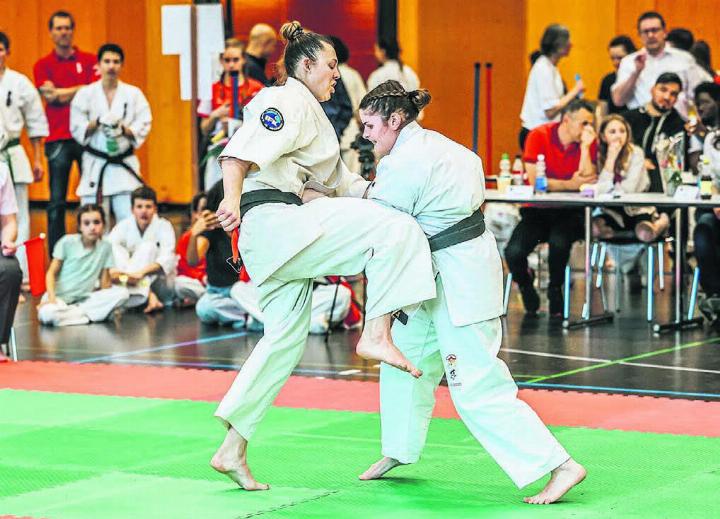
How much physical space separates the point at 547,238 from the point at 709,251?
3.90 ft

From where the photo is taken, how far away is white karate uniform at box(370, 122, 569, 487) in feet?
15.7

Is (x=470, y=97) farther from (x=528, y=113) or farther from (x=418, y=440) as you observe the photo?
(x=418, y=440)

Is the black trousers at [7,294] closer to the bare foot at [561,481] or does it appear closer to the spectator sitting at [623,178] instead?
the spectator sitting at [623,178]

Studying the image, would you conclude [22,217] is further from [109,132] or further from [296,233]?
[296,233]

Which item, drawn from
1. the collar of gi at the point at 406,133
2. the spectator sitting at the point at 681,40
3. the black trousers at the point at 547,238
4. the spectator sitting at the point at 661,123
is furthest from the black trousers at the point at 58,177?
the collar of gi at the point at 406,133

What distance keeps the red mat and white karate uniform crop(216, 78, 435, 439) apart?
1.78 m

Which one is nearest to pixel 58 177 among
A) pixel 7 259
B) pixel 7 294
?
pixel 7 259

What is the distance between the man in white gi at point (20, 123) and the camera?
11.3 metres

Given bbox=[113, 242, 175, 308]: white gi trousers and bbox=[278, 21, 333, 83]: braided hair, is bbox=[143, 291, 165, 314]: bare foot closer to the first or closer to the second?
bbox=[113, 242, 175, 308]: white gi trousers

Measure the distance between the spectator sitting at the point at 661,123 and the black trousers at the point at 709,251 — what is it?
112 centimetres

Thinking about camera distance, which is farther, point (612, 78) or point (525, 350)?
point (612, 78)


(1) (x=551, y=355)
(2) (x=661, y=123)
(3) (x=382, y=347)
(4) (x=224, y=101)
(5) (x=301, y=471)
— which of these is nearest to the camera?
(3) (x=382, y=347)

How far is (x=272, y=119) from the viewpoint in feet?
16.1

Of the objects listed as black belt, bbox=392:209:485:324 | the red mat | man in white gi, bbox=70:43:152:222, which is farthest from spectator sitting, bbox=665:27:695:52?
black belt, bbox=392:209:485:324
